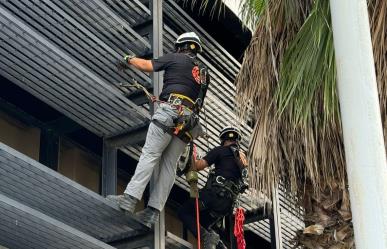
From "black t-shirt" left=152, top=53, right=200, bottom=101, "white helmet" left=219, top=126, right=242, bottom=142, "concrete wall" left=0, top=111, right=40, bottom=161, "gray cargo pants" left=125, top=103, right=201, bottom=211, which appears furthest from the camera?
"white helmet" left=219, top=126, right=242, bottom=142

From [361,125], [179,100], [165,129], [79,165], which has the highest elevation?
[79,165]

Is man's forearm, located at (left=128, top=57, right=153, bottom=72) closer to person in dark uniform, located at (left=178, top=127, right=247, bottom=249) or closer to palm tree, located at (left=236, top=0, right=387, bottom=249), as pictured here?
palm tree, located at (left=236, top=0, right=387, bottom=249)

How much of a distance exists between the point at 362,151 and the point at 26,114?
6.66 metres

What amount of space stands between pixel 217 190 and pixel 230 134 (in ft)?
2.77

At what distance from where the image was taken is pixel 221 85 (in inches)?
525

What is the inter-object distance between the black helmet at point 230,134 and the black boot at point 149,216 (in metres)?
2.20

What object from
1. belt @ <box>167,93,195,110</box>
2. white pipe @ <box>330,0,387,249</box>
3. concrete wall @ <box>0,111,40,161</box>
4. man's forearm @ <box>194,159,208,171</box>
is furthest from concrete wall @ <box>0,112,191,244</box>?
white pipe @ <box>330,0,387,249</box>

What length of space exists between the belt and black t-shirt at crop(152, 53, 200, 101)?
0.05m

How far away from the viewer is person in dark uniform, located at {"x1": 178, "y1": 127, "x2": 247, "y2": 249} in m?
12.0

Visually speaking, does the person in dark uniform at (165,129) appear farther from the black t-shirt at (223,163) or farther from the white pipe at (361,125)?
the white pipe at (361,125)

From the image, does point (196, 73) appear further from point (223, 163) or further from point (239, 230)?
point (239, 230)

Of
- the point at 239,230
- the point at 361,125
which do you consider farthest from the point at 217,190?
the point at 361,125

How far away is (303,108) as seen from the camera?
9172mm

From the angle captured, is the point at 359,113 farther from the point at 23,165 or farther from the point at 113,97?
the point at 113,97
